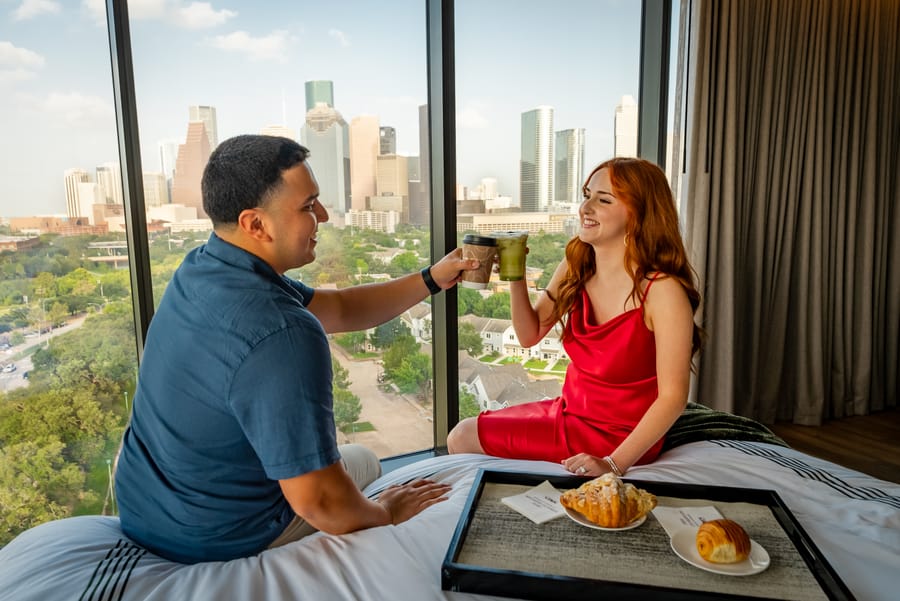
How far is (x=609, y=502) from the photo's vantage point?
1.16m

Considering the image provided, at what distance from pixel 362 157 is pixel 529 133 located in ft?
2.39

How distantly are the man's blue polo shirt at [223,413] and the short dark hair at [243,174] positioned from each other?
0.23 feet

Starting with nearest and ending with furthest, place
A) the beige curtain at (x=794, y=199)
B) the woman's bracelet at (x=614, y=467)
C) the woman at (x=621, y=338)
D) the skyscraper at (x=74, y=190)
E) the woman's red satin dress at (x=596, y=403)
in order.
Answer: the woman's bracelet at (x=614, y=467), the woman at (x=621, y=338), the woman's red satin dress at (x=596, y=403), the skyscraper at (x=74, y=190), the beige curtain at (x=794, y=199)

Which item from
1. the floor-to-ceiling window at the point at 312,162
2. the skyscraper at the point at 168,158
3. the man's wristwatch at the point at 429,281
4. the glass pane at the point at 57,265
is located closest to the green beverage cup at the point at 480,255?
the man's wristwatch at the point at 429,281

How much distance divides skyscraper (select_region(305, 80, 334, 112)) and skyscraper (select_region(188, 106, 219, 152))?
33 centimetres

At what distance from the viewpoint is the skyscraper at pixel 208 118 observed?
87.0 inches

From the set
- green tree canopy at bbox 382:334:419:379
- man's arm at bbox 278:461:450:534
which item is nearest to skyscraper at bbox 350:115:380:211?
green tree canopy at bbox 382:334:419:379

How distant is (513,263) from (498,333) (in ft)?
3.18

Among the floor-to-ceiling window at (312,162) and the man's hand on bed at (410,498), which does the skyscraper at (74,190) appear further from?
the man's hand on bed at (410,498)

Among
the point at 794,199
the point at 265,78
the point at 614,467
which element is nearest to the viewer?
the point at 614,467


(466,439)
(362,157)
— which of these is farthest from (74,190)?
(466,439)

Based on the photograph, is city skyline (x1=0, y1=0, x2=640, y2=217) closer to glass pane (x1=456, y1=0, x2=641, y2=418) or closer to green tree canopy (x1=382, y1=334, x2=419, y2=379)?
glass pane (x1=456, y1=0, x2=641, y2=418)

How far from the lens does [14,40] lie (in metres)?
1.92

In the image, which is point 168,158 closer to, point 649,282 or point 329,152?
point 329,152
